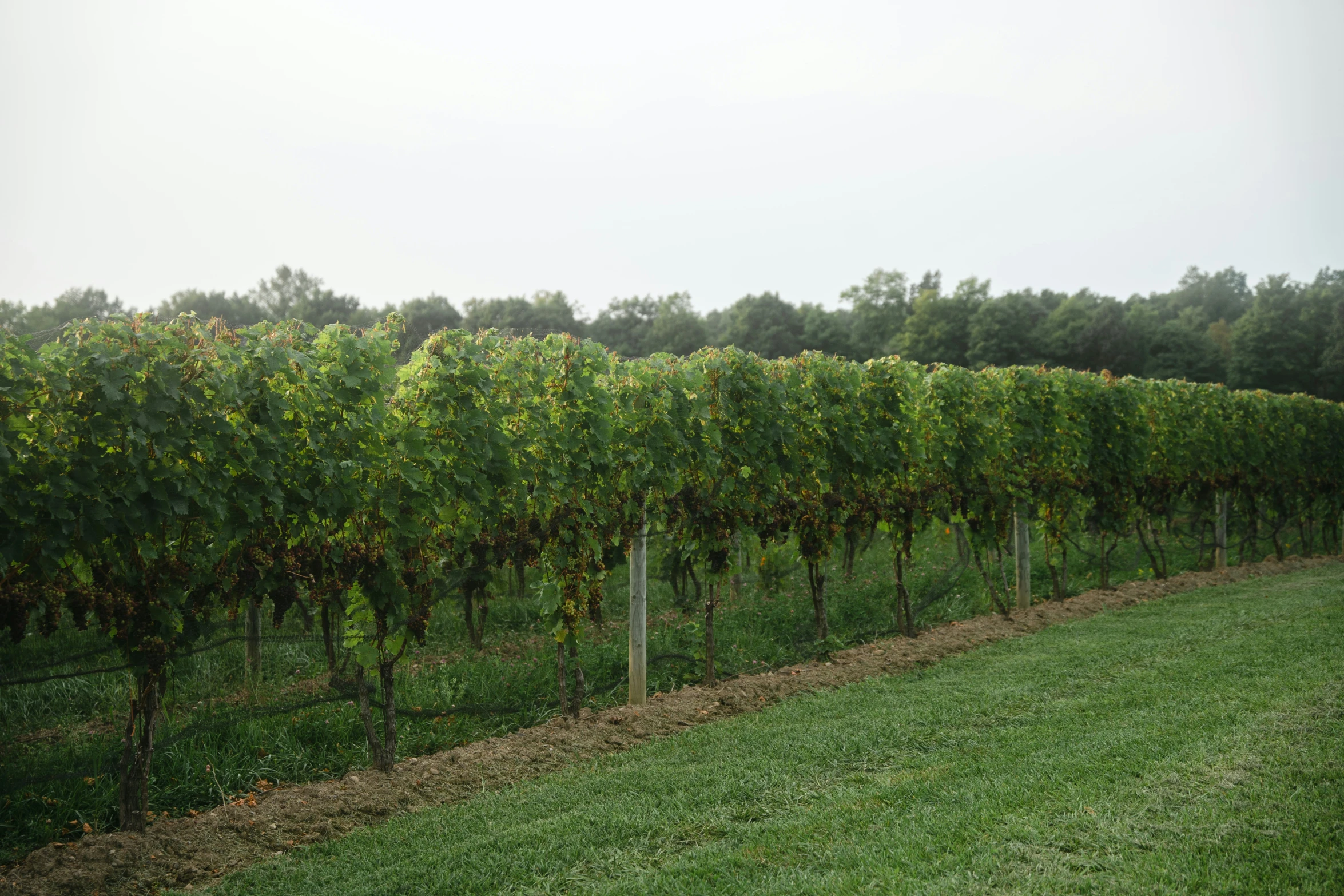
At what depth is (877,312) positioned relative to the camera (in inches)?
2115

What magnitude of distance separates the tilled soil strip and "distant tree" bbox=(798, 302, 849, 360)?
132 ft

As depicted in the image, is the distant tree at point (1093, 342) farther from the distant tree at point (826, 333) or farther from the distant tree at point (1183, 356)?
the distant tree at point (826, 333)

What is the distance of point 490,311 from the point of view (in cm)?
4516

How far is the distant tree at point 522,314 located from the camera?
4259 centimetres

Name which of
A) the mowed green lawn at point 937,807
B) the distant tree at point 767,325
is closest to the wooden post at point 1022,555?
the mowed green lawn at point 937,807

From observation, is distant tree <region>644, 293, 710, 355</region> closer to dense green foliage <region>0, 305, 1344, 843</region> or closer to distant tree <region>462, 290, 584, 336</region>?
distant tree <region>462, 290, 584, 336</region>

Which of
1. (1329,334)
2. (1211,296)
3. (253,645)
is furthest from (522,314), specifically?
(1211,296)

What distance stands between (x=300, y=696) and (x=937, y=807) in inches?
177

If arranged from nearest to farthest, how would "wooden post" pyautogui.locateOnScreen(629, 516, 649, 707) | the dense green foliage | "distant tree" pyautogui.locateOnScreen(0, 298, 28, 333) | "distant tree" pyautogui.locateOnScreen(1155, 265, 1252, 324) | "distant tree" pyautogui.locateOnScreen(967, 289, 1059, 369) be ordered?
the dense green foliage
"wooden post" pyautogui.locateOnScreen(629, 516, 649, 707)
"distant tree" pyautogui.locateOnScreen(0, 298, 28, 333)
"distant tree" pyautogui.locateOnScreen(967, 289, 1059, 369)
"distant tree" pyautogui.locateOnScreen(1155, 265, 1252, 324)

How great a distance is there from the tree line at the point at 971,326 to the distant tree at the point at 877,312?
5.8 inches

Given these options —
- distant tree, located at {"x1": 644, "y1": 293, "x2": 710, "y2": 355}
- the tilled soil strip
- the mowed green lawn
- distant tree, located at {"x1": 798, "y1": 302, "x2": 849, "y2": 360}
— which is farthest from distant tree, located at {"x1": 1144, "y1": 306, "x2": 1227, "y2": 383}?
the mowed green lawn

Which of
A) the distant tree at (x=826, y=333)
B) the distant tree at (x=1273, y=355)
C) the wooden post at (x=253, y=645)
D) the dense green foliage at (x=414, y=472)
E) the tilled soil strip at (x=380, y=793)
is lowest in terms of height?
the tilled soil strip at (x=380, y=793)

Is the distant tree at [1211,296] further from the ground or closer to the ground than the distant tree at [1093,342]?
further from the ground

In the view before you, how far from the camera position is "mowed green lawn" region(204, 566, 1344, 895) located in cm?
320
